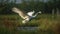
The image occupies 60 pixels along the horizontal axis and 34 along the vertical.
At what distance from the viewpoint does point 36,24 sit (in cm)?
307

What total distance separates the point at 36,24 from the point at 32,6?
28.7 inches

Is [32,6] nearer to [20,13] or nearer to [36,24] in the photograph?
[20,13]

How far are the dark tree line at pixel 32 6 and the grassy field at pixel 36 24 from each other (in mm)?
172

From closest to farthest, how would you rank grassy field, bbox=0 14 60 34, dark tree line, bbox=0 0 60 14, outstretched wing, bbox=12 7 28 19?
grassy field, bbox=0 14 60 34, outstretched wing, bbox=12 7 28 19, dark tree line, bbox=0 0 60 14

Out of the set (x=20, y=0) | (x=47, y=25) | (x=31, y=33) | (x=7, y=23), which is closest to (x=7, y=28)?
(x=7, y=23)

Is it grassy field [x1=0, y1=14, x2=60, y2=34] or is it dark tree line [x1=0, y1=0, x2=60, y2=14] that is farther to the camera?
dark tree line [x1=0, y1=0, x2=60, y2=14]

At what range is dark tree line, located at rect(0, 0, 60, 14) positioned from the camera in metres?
3.47

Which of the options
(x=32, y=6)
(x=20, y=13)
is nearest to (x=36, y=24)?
(x=20, y=13)

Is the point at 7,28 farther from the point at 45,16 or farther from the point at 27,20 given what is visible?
the point at 45,16

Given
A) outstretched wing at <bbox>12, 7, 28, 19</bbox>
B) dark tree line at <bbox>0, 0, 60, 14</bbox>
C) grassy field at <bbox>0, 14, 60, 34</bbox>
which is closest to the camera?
grassy field at <bbox>0, 14, 60, 34</bbox>

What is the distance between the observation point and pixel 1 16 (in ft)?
10.7

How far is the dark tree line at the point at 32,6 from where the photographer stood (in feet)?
11.4

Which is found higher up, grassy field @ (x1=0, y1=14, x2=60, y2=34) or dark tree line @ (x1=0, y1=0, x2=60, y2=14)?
dark tree line @ (x1=0, y1=0, x2=60, y2=14)

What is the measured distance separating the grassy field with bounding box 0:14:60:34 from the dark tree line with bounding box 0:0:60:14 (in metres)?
0.17
